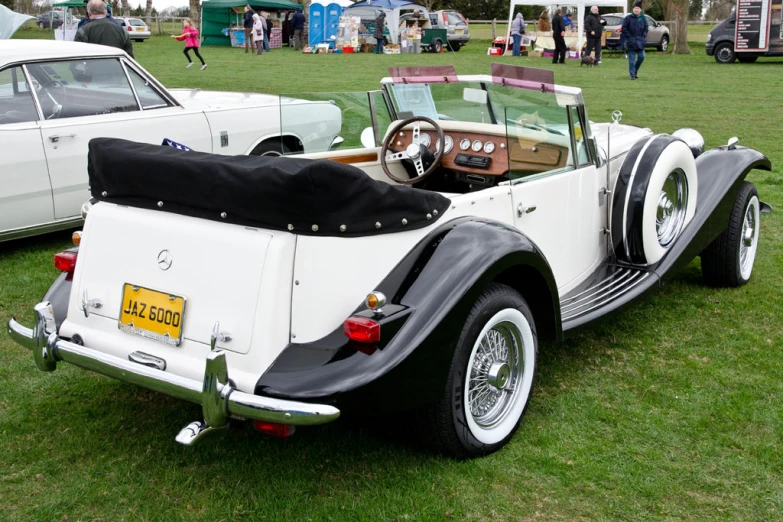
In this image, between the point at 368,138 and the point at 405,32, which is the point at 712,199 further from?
the point at 405,32

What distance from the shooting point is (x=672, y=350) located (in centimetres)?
449

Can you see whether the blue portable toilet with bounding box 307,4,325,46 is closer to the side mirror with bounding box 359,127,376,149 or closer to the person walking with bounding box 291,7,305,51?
the person walking with bounding box 291,7,305,51

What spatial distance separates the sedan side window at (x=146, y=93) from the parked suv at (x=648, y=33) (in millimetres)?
26663

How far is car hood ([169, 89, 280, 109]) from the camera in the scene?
7062 mm

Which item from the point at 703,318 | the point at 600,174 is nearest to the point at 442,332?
the point at 600,174

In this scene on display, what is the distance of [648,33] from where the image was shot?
30.7m

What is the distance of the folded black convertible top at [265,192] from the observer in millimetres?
2855

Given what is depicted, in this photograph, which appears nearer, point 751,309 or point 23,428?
point 23,428

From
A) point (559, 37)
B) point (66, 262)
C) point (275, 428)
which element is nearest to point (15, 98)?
point (66, 262)

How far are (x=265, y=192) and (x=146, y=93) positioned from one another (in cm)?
423

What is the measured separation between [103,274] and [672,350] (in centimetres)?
301

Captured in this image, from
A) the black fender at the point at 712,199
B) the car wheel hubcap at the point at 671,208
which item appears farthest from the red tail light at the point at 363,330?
the car wheel hubcap at the point at 671,208

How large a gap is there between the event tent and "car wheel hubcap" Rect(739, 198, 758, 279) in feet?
91.7

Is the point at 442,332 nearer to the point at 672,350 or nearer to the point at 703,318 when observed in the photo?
the point at 672,350
